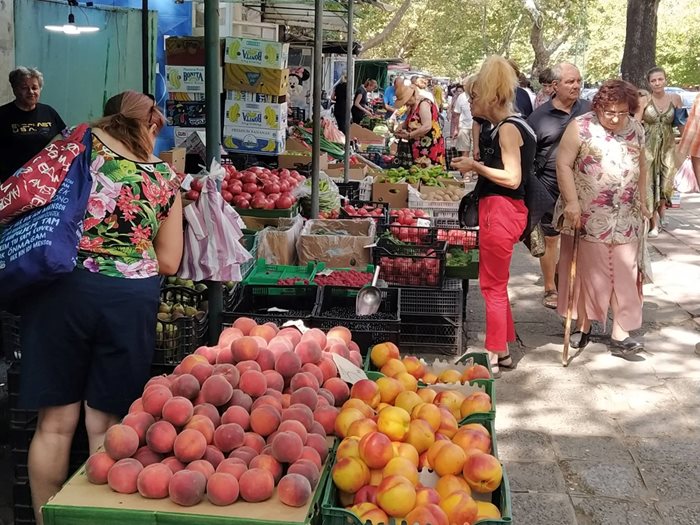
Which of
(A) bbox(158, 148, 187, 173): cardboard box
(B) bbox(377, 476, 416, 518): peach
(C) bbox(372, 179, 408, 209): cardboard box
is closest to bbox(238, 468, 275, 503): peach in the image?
(B) bbox(377, 476, 416, 518): peach

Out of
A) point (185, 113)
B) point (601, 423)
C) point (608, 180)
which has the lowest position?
point (601, 423)

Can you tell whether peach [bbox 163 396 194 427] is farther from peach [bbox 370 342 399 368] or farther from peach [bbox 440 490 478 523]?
peach [bbox 370 342 399 368]

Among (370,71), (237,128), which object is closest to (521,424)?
(237,128)

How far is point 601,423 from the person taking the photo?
547 cm

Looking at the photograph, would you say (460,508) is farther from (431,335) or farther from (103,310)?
(431,335)

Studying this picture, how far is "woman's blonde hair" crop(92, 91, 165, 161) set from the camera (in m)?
3.58

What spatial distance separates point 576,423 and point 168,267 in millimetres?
2914

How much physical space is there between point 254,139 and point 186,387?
25.2 feet

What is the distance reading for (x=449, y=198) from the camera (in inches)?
401

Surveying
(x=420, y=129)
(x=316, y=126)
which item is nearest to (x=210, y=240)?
(x=316, y=126)

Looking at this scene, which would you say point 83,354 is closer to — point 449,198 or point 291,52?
point 449,198

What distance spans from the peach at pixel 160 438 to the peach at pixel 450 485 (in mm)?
886

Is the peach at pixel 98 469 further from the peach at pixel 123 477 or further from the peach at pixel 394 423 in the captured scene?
the peach at pixel 394 423

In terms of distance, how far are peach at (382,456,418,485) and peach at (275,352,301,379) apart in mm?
603
